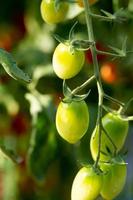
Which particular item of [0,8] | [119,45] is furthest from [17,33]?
[119,45]

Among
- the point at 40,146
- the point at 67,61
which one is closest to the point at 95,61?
the point at 67,61

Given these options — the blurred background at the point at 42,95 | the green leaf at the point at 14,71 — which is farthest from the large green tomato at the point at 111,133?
the blurred background at the point at 42,95

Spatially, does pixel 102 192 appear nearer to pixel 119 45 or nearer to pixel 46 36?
pixel 119 45

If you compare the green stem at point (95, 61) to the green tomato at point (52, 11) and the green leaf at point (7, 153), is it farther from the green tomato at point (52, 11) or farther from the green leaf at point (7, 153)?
the green leaf at point (7, 153)

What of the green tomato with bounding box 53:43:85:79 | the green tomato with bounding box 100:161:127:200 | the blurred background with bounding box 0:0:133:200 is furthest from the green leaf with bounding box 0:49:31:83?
the blurred background with bounding box 0:0:133:200

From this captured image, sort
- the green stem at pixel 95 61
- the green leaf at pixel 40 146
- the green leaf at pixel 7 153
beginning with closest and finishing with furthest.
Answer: the green stem at pixel 95 61 → the green leaf at pixel 7 153 → the green leaf at pixel 40 146

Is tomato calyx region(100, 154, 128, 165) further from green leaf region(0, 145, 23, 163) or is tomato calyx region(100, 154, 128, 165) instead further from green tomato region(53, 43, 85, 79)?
green leaf region(0, 145, 23, 163)
